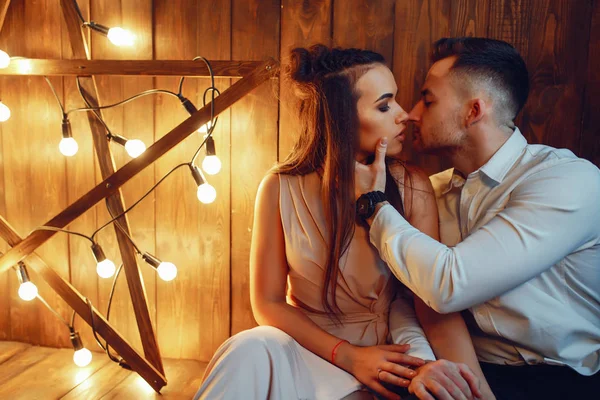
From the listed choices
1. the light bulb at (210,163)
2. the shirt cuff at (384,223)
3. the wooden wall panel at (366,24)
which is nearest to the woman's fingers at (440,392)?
the shirt cuff at (384,223)


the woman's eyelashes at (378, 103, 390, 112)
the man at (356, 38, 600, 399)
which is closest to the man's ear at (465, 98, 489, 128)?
the man at (356, 38, 600, 399)

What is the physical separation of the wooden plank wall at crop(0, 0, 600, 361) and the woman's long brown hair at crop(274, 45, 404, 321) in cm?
18

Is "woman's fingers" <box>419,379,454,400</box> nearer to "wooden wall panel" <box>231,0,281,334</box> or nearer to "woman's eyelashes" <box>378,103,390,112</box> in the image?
"woman's eyelashes" <box>378,103,390,112</box>

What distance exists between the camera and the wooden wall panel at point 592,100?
1640 millimetres

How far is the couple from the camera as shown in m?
1.23

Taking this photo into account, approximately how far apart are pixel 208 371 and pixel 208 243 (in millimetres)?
732

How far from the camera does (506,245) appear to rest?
1.21 m

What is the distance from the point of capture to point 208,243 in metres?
2.00

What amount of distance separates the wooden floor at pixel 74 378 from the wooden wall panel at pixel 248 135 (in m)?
0.27

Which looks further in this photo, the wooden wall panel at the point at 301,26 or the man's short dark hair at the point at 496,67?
the wooden wall panel at the point at 301,26

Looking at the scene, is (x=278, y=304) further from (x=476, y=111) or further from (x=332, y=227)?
(x=476, y=111)

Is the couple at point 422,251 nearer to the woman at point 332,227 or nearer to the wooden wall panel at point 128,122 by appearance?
the woman at point 332,227

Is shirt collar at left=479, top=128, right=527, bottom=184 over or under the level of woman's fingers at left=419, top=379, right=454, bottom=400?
over

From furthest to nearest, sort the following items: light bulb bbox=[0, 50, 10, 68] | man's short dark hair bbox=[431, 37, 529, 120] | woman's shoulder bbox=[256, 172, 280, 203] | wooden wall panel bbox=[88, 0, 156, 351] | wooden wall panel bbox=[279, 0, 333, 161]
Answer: wooden wall panel bbox=[88, 0, 156, 351] < wooden wall panel bbox=[279, 0, 333, 161] < light bulb bbox=[0, 50, 10, 68] < woman's shoulder bbox=[256, 172, 280, 203] < man's short dark hair bbox=[431, 37, 529, 120]
